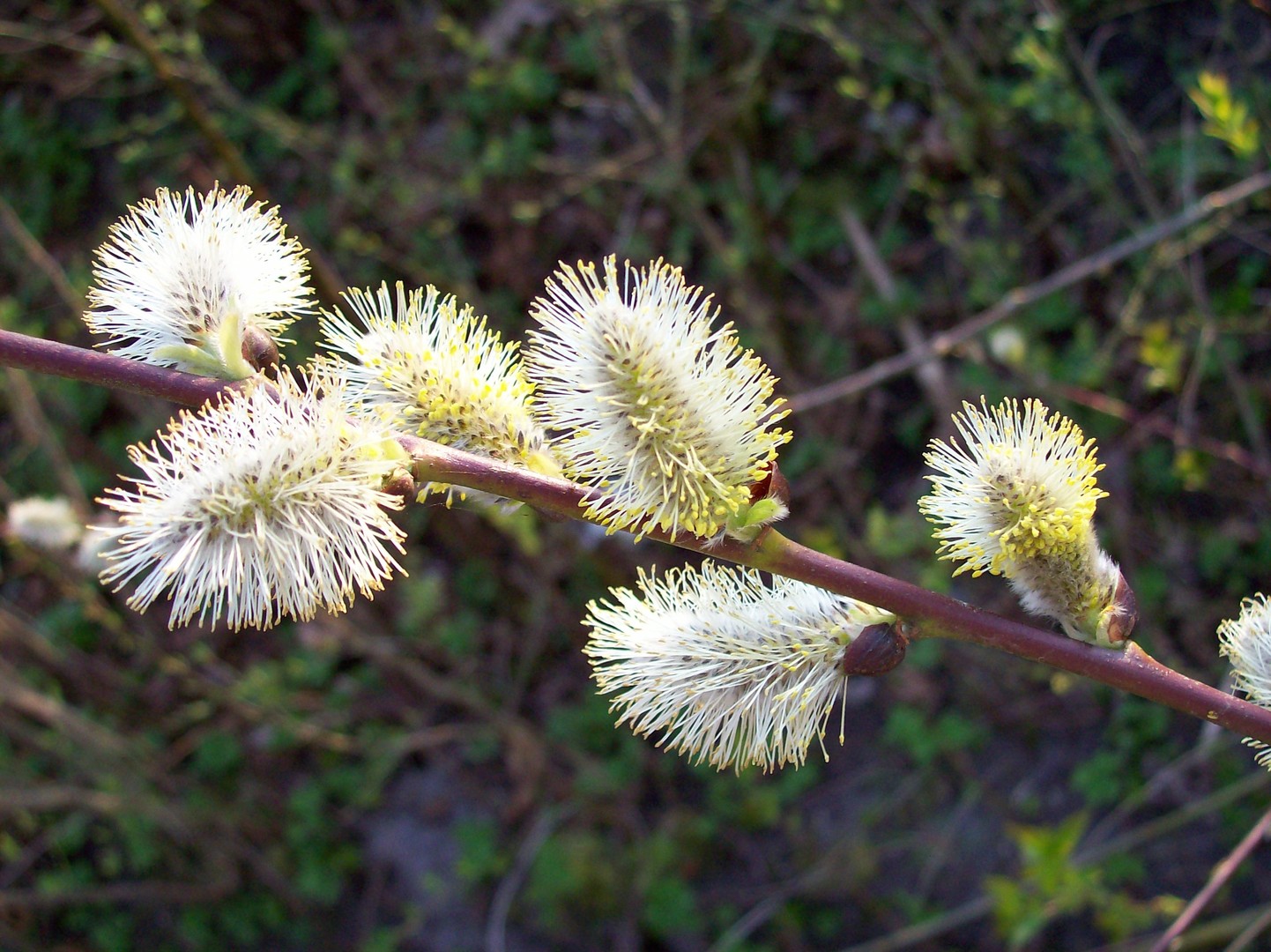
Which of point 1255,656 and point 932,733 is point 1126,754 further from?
point 1255,656

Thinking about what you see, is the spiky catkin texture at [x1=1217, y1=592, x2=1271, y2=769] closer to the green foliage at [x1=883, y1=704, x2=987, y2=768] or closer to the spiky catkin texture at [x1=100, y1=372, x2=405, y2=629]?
the spiky catkin texture at [x1=100, y1=372, x2=405, y2=629]

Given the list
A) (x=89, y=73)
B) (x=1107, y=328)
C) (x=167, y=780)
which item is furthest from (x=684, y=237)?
(x=167, y=780)

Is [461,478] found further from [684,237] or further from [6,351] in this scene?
[684,237]

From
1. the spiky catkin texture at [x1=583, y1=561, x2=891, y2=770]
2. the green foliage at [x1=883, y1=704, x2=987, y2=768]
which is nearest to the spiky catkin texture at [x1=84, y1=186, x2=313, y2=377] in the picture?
the spiky catkin texture at [x1=583, y1=561, x2=891, y2=770]

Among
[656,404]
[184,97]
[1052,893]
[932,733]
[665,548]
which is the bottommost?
[1052,893]

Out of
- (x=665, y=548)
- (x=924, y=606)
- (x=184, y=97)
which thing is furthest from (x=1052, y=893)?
(x=184, y=97)

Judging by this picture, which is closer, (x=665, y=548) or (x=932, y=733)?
(x=932, y=733)

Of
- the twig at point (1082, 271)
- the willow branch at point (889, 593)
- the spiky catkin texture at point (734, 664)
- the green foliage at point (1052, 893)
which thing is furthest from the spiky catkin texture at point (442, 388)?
the green foliage at point (1052, 893)

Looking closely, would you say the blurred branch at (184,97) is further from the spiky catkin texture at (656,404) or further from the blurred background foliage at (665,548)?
the spiky catkin texture at (656,404)
